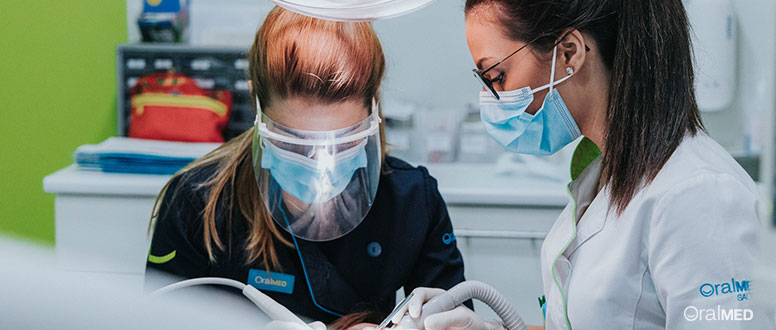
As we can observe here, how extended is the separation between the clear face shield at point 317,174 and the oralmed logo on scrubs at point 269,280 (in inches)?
5.0

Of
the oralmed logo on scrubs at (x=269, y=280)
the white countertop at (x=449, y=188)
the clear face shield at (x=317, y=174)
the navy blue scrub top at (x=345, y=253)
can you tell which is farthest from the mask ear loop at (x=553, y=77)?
the white countertop at (x=449, y=188)

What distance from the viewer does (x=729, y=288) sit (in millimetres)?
840

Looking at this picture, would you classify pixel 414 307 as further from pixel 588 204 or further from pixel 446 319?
pixel 588 204

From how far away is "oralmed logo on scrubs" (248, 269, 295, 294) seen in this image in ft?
4.53

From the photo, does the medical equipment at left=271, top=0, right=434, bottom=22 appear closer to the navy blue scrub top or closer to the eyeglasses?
the eyeglasses

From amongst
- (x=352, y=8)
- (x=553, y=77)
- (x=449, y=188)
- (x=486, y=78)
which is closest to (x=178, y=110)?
(x=449, y=188)

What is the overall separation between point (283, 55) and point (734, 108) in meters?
1.82

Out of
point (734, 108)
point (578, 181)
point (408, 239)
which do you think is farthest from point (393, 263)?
point (734, 108)

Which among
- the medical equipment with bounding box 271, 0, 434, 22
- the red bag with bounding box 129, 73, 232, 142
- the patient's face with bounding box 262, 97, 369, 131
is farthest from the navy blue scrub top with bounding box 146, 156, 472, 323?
the red bag with bounding box 129, 73, 232, 142

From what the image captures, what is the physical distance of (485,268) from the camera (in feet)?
7.01

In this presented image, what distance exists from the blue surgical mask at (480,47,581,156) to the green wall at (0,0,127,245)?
1.38 m

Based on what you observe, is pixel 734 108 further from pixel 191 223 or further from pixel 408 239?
pixel 191 223

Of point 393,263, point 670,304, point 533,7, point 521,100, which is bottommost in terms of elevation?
point 393,263

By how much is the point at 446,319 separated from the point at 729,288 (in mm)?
404
